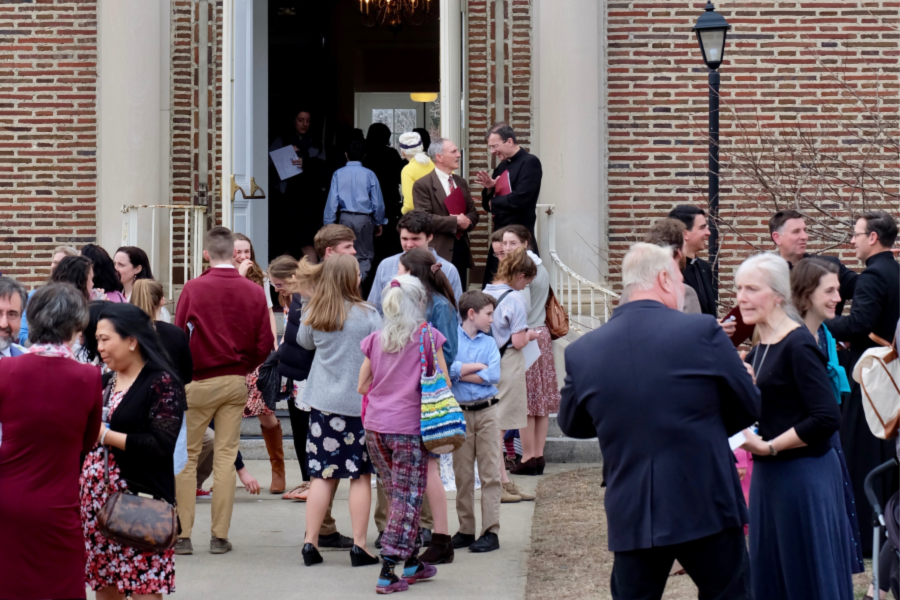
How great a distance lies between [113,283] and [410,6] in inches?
334

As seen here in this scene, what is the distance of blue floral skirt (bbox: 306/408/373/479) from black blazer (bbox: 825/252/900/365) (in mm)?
2600

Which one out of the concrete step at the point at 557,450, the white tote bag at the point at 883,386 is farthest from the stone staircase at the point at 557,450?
the white tote bag at the point at 883,386

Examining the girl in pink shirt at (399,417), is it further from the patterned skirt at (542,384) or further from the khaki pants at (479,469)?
the patterned skirt at (542,384)

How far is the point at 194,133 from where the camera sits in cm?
1120

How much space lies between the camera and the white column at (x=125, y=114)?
34.1ft

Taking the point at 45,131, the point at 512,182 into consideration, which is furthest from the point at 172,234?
the point at 512,182

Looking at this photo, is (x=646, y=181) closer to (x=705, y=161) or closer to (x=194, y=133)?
(x=705, y=161)

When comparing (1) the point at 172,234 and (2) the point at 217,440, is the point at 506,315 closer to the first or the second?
(2) the point at 217,440

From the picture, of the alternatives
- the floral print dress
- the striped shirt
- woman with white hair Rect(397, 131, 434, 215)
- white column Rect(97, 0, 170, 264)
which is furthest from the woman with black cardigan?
white column Rect(97, 0, 170, 264)

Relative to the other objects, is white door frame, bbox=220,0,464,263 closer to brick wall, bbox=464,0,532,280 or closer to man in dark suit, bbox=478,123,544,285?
brick wall, bbox=464,0,532,280

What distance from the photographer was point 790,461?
160 inches

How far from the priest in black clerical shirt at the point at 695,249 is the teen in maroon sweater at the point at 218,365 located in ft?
8.17

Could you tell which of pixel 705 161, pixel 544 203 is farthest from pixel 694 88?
pixel 544 203

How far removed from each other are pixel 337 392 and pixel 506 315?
6.52 ft
